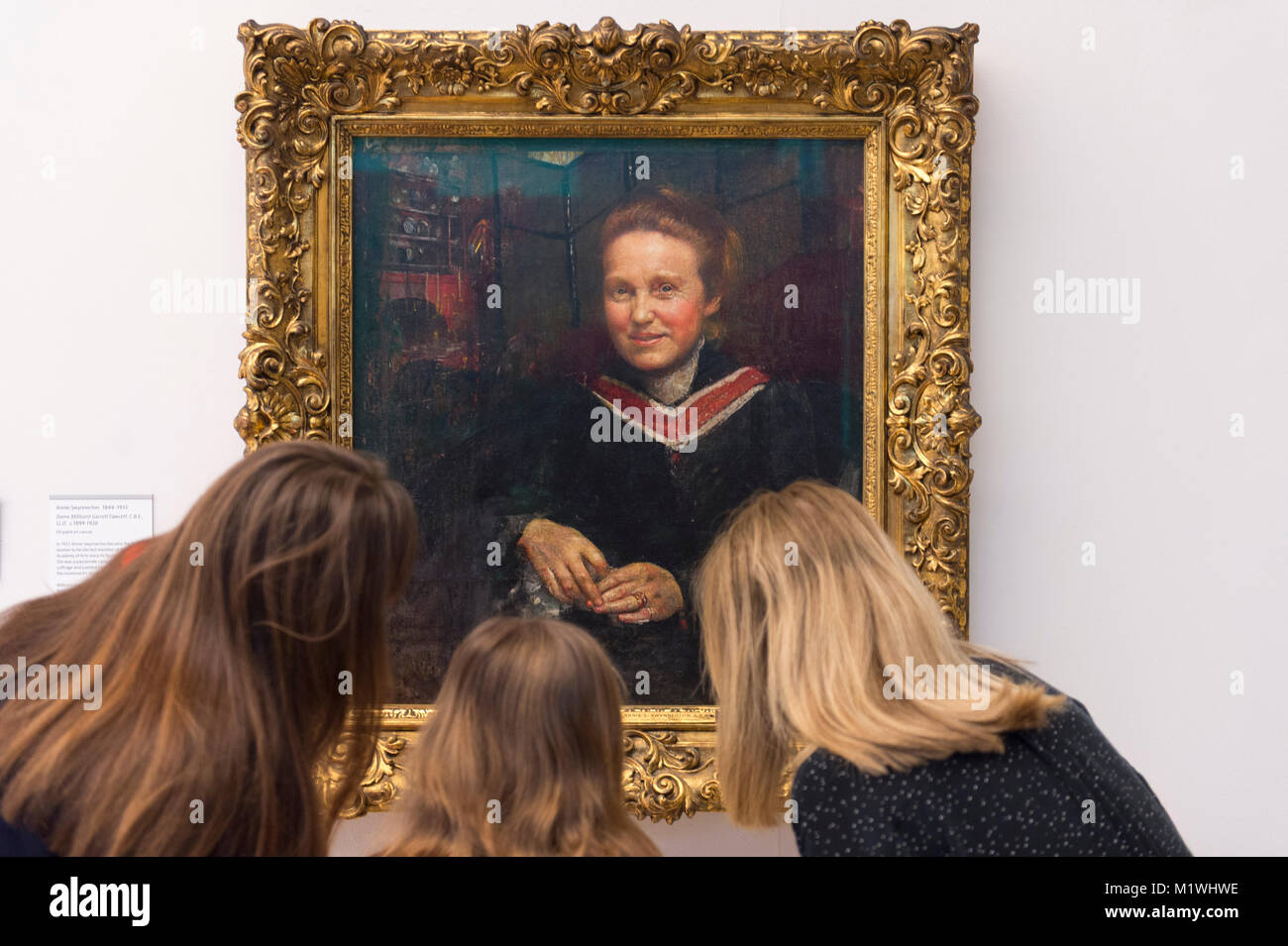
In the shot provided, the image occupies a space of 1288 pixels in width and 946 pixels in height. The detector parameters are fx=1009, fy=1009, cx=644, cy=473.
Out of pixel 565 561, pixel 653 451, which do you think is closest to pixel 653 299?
pixel 653 451

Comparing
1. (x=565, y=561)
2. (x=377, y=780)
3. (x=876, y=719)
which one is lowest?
(x=377, y=780)

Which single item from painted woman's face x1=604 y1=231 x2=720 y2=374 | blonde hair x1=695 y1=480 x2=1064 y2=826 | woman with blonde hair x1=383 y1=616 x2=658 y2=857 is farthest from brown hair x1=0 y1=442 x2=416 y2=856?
painted woman's face x1=604 y1=231 x2=720 y2=374

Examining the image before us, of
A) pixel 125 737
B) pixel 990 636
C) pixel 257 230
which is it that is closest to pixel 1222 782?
pixel 990 636

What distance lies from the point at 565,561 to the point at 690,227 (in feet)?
3.18

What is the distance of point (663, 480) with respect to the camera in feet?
9.00

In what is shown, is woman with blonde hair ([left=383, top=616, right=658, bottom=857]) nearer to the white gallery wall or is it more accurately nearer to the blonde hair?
the blonde hair

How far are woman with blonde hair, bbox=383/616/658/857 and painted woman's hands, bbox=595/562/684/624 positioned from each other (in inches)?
41.6

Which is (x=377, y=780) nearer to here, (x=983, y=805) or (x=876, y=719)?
(x=876, y=719)

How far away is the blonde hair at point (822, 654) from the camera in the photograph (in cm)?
161

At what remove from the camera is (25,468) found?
2.82m

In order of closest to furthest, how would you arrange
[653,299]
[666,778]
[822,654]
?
[822,654], [666,778], [653,299]

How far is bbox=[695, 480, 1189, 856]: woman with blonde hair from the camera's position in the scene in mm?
1585

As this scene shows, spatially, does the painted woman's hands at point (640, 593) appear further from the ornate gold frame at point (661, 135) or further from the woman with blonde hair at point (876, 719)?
the woman with blonde hair at point (876, 719)
